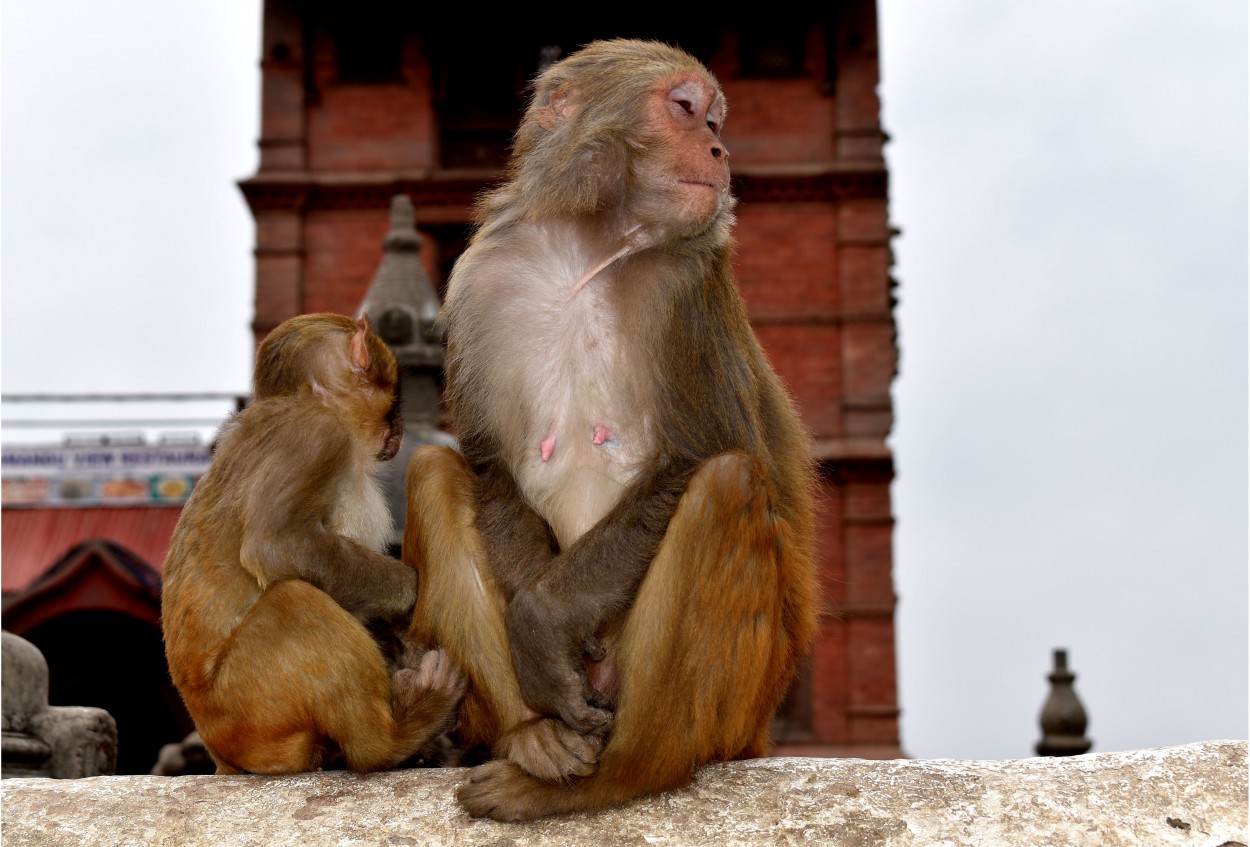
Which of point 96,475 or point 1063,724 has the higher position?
point 96,475

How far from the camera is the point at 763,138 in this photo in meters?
22.2

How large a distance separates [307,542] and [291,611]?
168 mm

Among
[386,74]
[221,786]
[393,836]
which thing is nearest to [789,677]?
[393,836]

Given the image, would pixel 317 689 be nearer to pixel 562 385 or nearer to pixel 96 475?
pixel 562 385

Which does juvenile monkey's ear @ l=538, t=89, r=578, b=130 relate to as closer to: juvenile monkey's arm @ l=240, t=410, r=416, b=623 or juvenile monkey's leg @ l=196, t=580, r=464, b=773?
juvenile monkey's arm @ l=240, t=410, r=416, b=623

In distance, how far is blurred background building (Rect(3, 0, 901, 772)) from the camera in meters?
20.9

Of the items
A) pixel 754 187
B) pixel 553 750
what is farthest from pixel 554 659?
pixel 754 187

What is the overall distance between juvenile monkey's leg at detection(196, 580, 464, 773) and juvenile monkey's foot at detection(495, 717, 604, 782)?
0.27 meters

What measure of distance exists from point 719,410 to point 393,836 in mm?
1123

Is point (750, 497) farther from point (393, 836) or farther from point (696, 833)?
point (393, 836)

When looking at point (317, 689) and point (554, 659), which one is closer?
→ point (554, 659)

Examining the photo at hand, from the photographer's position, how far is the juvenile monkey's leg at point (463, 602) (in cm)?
338

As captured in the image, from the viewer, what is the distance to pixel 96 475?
60.2 ft

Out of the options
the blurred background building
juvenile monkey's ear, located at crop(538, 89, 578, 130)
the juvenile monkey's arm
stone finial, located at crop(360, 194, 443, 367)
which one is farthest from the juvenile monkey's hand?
the blurred background building
